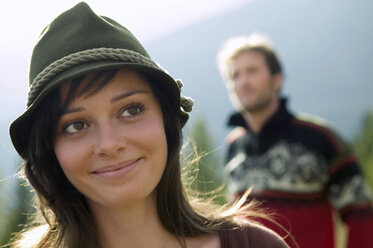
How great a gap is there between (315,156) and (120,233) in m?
2.43

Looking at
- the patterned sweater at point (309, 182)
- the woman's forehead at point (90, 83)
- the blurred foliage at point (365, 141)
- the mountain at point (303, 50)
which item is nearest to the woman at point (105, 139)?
the woman's forehead at point (90, 83)

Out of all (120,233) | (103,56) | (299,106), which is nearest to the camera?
(103,56)

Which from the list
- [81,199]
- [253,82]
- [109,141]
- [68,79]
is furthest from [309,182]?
[68,79]

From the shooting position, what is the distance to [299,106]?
92.2m

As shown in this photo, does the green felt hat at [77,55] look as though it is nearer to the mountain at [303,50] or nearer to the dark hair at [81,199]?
the dark hair at [81,199]

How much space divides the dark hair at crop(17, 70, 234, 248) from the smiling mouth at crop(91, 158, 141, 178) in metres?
0.24

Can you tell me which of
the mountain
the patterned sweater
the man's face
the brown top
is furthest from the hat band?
the mountain

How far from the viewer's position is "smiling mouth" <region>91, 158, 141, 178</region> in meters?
1.85

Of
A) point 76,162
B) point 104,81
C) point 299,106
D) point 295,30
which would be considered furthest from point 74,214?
point 295,30

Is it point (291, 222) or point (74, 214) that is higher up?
point (74, 214)

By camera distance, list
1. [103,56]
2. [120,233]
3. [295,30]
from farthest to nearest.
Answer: [295,30] → [120,233] → [103,56]

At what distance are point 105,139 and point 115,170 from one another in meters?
Answer: 0.12

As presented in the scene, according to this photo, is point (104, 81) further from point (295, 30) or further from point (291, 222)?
point (295, 30)

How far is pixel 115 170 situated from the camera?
1854 mm
